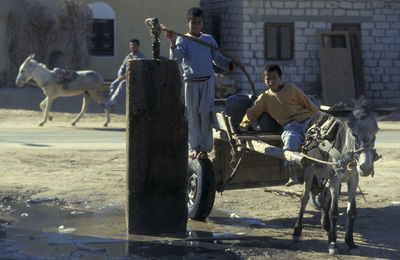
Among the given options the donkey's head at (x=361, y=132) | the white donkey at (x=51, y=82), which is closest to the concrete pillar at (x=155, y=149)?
the donkey's head at (x=361, y=132)

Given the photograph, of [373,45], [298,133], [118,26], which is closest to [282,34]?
[373,45]

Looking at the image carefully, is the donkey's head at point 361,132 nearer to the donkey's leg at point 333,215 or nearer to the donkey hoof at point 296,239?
the donkey's leg at point 333,215

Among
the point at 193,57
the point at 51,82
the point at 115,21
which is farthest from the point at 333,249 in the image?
the point at 115,21

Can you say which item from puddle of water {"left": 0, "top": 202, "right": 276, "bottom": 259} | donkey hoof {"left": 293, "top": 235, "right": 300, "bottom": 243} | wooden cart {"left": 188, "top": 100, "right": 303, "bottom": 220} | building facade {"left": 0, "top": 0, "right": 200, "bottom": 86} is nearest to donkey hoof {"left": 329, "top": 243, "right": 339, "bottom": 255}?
donkey hoof {"left": 293, "top": 235, "right": 300, "bottom": 243}

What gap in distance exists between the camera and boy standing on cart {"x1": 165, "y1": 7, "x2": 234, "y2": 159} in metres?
7.92

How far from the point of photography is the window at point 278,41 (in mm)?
24406

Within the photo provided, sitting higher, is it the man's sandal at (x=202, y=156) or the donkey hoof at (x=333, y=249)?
the man's sandal at (x=202, y=156)

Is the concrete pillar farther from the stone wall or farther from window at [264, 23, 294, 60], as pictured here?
window at [264, 23, 294, 60]

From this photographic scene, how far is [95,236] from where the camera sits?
7.03 m

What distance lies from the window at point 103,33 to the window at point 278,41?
5.37m

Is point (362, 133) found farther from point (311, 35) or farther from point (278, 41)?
point (311, 35)

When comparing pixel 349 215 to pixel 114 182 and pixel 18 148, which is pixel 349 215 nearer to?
pixel 114 182

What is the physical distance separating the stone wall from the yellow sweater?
54.2 ft

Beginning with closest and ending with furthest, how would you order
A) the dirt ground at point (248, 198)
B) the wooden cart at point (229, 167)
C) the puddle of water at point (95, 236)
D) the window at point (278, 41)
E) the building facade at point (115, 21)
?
the puddle of water at point (95, 236) → the dirt ground at point (248, 198) → the wooden cart at point (229, 167) → the window at point (278, 41) → the building facade at point (115, 21)
